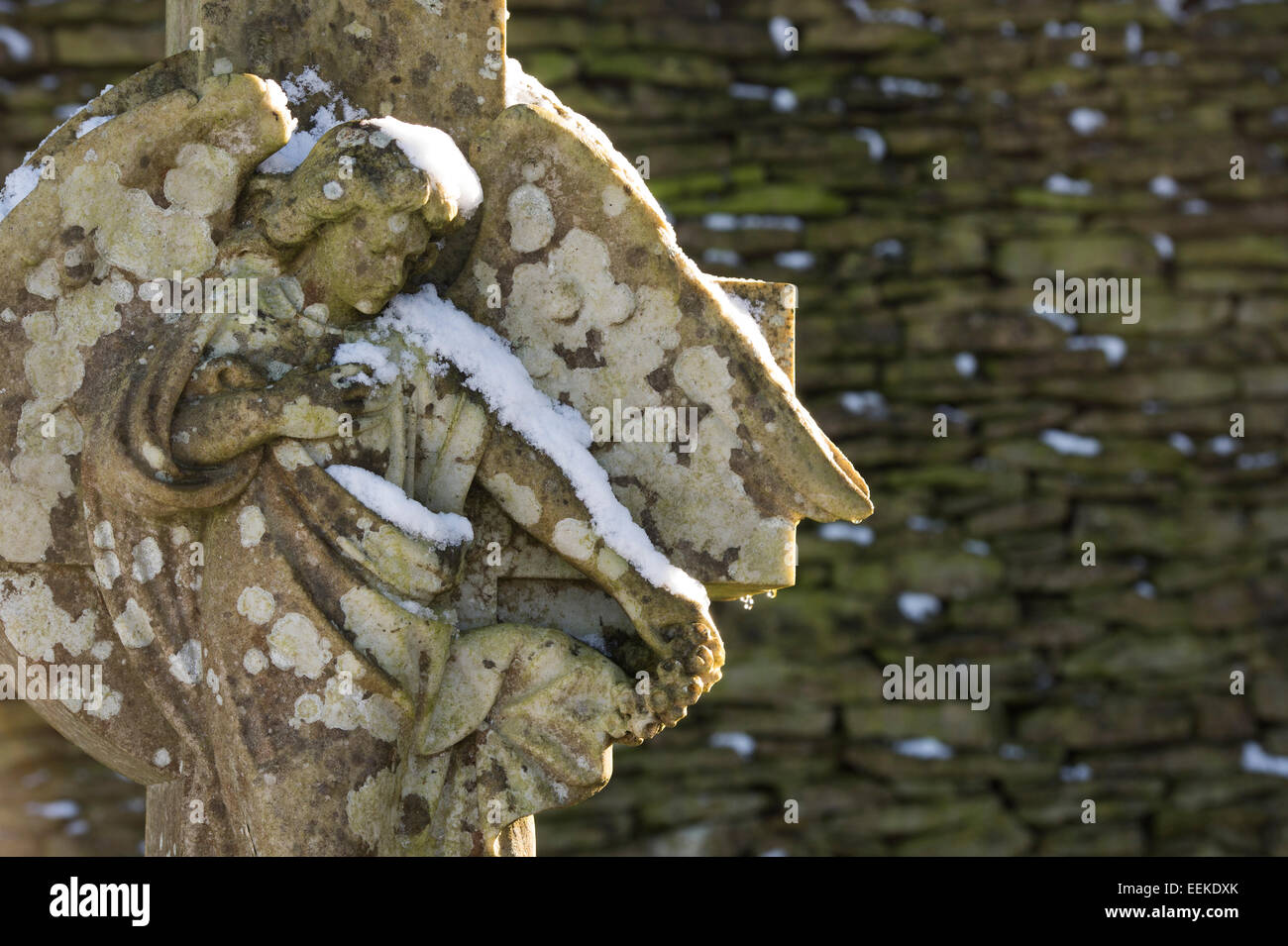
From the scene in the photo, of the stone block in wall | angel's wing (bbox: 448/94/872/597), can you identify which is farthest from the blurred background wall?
angel's wing (bbox: 448/94/872/597)

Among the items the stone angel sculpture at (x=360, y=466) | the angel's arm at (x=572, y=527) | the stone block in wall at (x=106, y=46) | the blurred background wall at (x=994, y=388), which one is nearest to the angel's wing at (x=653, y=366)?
the stone angel sculpture at (x=360, y=466)

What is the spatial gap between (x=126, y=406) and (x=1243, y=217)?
4136 mm

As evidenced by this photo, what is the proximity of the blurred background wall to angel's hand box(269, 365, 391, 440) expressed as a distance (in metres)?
2.97

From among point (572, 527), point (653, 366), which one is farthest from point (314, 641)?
point (653, 366)

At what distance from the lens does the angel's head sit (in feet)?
7.27

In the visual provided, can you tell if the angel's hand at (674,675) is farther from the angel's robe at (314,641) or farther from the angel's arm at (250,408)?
the angel's arm at (250,408)

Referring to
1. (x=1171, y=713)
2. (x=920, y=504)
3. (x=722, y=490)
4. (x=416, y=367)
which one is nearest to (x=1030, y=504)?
(x=920, y=504)

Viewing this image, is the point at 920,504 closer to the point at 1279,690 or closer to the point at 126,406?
the point at 1279,690

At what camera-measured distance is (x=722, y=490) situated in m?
2.47

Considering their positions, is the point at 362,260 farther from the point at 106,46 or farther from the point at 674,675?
the point at 106,46

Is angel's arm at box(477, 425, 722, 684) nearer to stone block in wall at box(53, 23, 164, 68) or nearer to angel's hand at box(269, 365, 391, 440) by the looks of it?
angel's hand at box(269, 365, 391, 440)

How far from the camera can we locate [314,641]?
7.21ft

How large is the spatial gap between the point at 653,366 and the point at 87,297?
814 millimetres

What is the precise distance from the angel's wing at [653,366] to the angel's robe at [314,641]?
0.20 m
